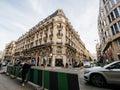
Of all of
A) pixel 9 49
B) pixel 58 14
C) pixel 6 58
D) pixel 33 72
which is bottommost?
pixel 33 72

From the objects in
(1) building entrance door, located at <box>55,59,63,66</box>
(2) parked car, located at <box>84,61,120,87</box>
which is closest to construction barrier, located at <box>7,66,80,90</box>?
(2) parked car, located at <box>84,61,120,87</box>

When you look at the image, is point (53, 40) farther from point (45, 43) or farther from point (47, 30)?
point (47, 30)

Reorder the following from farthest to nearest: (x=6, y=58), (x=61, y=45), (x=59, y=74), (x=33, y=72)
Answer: (x=6, y=58)
(x=61, y=45)
(x=33, y=72)
(x=59, y=74)

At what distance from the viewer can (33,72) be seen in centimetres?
681

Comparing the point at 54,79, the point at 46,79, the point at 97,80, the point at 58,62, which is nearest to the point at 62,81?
the point at 54,79

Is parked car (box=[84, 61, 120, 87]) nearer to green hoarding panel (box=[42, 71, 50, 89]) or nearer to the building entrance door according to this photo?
green hoarding panel (box=[42, 71, 50, 89])

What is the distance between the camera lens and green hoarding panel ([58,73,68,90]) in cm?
416

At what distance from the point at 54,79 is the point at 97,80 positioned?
9.15 feet

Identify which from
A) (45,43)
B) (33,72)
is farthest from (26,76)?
(45,43)

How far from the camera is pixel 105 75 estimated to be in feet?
18.8

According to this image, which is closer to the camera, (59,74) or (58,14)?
(59,74)

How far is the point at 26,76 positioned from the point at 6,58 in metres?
85.0

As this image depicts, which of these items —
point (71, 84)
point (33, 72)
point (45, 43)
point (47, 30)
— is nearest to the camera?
point (71, 84)

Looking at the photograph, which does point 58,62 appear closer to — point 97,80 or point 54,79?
point 97,80
